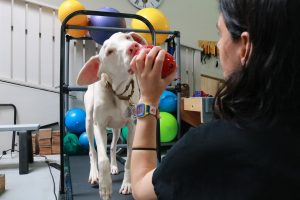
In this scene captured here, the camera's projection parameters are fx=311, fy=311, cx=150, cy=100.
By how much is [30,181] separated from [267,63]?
83.7 inches

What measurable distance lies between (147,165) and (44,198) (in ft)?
4.68

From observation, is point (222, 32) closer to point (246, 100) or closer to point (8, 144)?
point (246, 100)

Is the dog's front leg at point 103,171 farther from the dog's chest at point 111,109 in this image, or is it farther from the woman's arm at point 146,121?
the woman's arm at point 146,121

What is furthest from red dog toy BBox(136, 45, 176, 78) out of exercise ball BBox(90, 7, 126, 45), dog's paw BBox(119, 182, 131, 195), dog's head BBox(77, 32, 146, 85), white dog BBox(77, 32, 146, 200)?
exercise ball BBox(90, 7, 126, 45)

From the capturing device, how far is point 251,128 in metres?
0.51

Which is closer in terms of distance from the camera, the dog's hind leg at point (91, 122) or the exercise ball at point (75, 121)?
the dog's hind leg at point (91, 122)

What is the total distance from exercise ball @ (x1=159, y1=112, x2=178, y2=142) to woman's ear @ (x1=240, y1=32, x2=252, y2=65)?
8.04 ft

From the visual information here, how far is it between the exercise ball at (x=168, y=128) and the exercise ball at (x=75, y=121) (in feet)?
2.63

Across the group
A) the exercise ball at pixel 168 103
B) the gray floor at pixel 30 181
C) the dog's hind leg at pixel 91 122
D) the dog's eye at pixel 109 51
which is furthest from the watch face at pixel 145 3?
the dog's eye at pixel 109 51

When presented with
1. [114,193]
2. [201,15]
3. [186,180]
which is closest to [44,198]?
[114,193]

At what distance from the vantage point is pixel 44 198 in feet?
6.12

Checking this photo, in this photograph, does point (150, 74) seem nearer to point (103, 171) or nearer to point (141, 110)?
point (141, 110)

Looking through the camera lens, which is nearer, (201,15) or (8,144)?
(8,144)

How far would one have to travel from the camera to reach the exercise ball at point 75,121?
308cm
